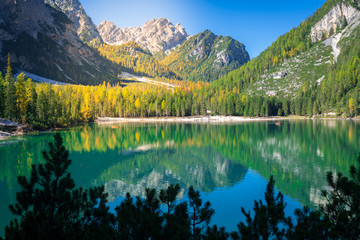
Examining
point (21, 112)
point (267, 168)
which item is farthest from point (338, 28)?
point (21, 112)

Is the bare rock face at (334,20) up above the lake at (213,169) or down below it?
above

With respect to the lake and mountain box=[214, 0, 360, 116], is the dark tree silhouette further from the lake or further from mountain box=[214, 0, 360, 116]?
mountain box=[214, 0, 360, 116]

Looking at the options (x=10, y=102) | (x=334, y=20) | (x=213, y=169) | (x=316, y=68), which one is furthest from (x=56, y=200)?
(x=334, y=20)

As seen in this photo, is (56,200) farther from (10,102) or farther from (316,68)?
(316,68)

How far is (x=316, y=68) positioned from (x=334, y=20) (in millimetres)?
58393

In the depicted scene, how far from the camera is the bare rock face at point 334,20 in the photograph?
164375 mm

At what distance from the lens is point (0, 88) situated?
59.5m

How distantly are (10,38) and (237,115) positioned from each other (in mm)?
213147

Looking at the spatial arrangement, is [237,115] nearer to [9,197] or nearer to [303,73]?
[303,73]

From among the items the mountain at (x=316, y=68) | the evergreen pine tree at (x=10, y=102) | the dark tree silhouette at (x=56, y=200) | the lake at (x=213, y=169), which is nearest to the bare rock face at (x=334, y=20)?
the mountain at (x=316, y=68)

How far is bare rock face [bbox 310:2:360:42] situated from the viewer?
Result: 164 metres

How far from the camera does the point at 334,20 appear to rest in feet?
566

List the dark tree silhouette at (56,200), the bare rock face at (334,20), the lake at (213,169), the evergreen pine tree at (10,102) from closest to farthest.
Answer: the dark tree silhouette at (56,200)
the lake at (213,169)
the evergreen pine tree at (10,102)
the bare rock face at (334,20)

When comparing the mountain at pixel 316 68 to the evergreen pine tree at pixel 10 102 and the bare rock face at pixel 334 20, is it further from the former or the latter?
the evergreen pine tree at pixel 10 102
